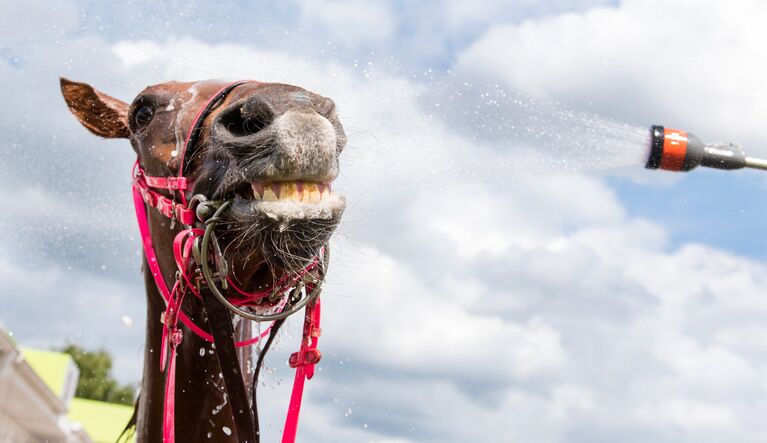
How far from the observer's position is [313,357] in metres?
4.11

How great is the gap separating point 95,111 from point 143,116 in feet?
1.49

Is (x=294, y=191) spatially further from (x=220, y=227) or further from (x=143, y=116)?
(x=143, y=116)

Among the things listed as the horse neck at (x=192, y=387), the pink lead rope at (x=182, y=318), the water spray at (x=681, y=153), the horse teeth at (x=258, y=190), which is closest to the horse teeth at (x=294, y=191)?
the horse teeth at (x=258, y=190)

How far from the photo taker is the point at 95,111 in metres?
4.81

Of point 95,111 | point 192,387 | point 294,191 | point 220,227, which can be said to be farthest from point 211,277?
point 95,111

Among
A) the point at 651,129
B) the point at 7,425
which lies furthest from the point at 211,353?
the point at 7,425

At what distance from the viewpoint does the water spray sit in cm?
499

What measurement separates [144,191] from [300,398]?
1269 mm

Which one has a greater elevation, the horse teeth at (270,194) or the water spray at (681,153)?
the water spray at (681,153)

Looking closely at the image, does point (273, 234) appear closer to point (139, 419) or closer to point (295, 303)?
point (295, 303)

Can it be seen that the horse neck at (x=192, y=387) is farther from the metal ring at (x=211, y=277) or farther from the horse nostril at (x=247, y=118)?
the horse nostril at (x=247, y=118)

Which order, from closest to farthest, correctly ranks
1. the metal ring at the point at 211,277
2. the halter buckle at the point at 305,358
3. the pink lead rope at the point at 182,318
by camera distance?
the metal ring at the point at 211,277 → the pink lead rope at the point at 182,318 → the halter buckle at the point at 305,358

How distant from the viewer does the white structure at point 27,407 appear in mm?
11062

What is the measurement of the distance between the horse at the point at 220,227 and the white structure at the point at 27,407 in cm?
662
